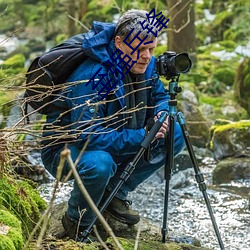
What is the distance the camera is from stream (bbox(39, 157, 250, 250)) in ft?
15.0

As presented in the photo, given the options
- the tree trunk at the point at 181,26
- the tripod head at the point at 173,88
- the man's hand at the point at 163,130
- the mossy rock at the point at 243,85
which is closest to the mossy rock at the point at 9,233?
the man's hand at the point at 163,130

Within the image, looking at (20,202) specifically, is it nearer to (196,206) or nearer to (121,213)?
(121,213)

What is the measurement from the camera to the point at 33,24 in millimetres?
15969

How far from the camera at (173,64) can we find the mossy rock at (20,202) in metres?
1.02

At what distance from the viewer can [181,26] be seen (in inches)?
408

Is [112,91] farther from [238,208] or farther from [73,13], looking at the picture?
[73,13]

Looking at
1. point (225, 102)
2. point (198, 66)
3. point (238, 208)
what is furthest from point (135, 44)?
point (198, 66)

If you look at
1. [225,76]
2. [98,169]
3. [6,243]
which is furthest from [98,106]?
[225,76]

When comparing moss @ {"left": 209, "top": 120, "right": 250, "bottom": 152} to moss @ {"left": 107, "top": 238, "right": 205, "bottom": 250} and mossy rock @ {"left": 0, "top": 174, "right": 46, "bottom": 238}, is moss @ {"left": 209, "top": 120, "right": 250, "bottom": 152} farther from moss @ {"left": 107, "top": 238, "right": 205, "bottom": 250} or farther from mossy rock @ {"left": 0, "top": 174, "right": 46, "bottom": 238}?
mossy rock @ {"left": 0, "top": 174, "right": 46, "bottom": 238}

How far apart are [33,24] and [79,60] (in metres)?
13.0

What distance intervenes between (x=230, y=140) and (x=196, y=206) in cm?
163

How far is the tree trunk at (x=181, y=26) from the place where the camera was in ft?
33.2

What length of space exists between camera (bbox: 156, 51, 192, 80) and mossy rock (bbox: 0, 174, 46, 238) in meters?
1.02

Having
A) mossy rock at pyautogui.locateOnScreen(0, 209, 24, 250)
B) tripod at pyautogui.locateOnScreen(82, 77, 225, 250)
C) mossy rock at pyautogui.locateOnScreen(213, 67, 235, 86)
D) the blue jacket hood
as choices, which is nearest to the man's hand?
tripod at pyautogui.locateOnScreen(82, 77, 225, 250)
